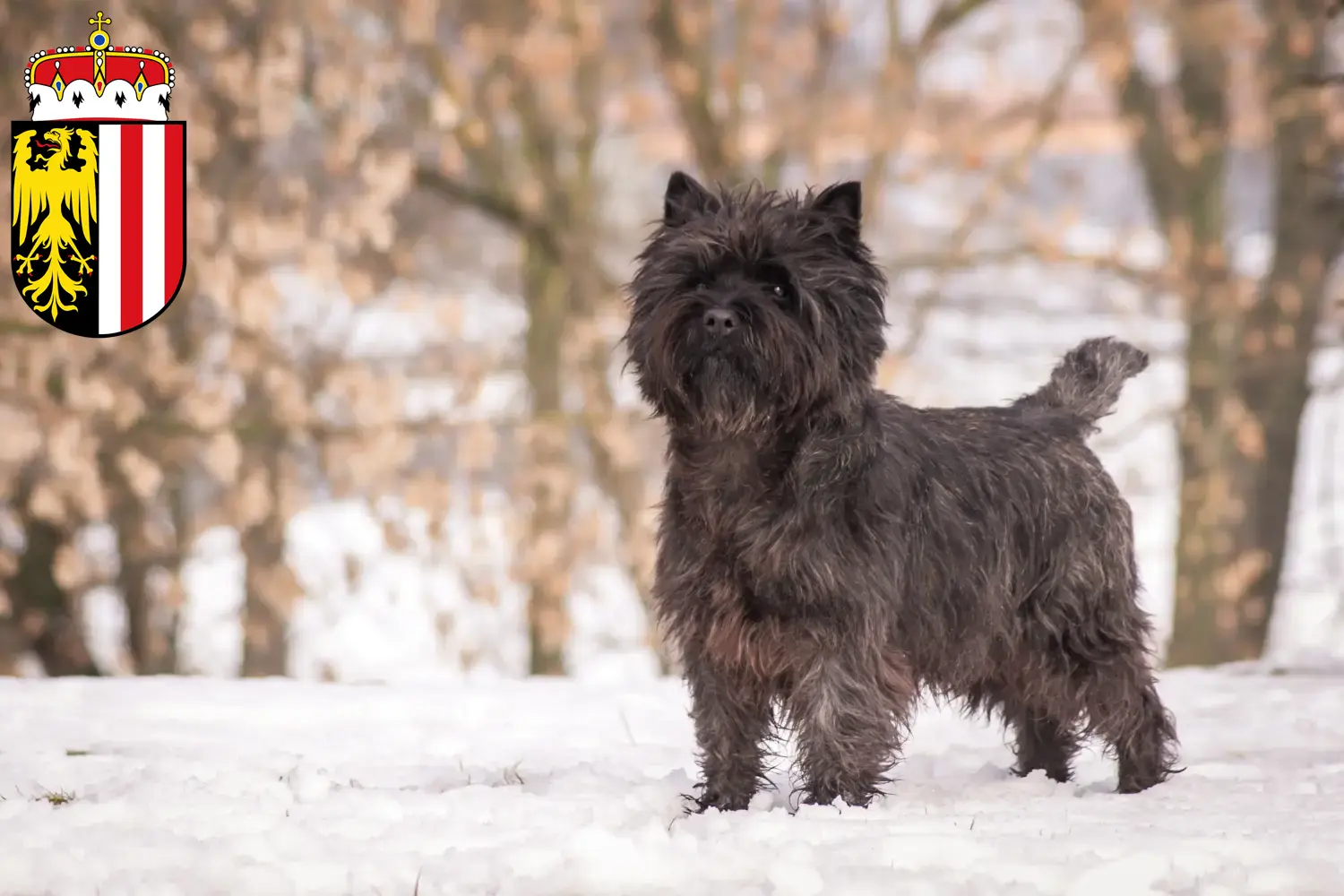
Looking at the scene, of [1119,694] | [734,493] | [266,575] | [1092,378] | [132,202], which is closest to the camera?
[734,493]

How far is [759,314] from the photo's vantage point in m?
4.51

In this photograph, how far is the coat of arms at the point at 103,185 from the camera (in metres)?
7.50

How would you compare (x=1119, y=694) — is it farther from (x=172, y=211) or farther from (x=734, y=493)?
(x=172, y=211)

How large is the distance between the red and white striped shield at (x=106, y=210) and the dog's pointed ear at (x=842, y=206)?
416 cm

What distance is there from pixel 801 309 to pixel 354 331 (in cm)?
727

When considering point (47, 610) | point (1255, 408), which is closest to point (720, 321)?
point (1255, 408)

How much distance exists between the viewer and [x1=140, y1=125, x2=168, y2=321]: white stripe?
25.2ft

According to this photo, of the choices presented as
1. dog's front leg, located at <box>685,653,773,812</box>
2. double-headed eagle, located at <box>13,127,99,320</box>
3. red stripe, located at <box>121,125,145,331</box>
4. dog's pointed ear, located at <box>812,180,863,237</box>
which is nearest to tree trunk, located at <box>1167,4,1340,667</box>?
dog's pointed ear, located at <box>812,180,863,237</box>

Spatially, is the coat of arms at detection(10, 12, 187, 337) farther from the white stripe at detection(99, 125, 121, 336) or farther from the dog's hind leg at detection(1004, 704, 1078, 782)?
the dog's hind leg at detection(1004, 704, 1078, 782)

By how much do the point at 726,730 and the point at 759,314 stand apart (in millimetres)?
1350

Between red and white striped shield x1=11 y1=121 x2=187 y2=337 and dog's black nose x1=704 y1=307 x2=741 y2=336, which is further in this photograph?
red and white striped shield x1=11 y1=121 x2=187 y2=337

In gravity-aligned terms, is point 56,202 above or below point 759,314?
above

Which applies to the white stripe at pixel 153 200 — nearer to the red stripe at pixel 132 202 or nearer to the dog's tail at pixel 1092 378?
the red stripe at pixel 132 202

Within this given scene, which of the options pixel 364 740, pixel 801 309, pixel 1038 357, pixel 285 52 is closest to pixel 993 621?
pixel 801 309
